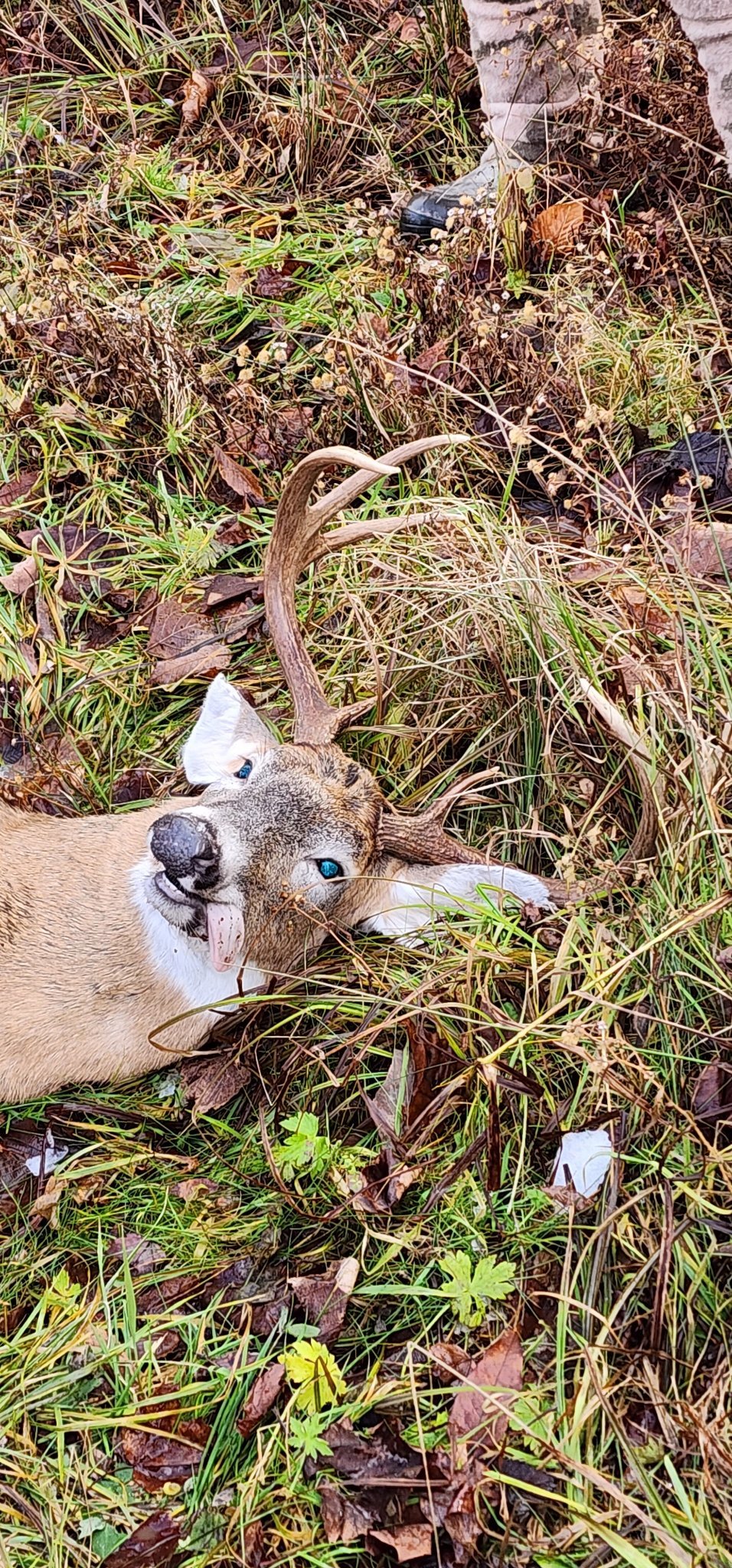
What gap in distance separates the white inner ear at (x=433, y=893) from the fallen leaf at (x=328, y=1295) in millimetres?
848

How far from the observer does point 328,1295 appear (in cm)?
300

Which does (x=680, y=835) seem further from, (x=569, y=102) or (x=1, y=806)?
(x=569, y=102)

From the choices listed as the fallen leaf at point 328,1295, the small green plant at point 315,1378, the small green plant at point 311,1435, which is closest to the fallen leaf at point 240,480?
the fallen leaf at point 328,1295

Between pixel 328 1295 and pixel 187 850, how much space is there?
3.44 feet

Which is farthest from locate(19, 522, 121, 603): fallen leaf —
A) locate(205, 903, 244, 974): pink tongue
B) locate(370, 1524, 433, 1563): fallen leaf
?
locate(370, 1524, 433, 1563): fallen leaf

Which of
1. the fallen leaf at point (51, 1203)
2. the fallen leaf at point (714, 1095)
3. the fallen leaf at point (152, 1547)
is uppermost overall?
the fallen leaf at point (714, 1095)

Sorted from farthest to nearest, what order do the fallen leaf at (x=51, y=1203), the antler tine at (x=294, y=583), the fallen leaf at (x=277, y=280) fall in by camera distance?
1. the fallen leaf at (x=277, y=280)
2. the antler tine at (x=294, y=583)
3. the fallen leaf at (x=51, y=1203)

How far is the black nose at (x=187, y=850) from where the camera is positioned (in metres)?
3.20

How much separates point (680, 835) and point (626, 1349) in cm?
114

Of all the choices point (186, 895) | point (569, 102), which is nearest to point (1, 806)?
point (186, 895)

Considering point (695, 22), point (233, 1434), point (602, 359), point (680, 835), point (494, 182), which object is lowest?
point (233, 1434)

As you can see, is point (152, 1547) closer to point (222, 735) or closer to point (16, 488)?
point (222, 735)

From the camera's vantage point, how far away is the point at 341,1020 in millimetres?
3447

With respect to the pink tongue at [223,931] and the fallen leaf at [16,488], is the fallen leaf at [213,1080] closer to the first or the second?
the pink tongue at [223,931]
